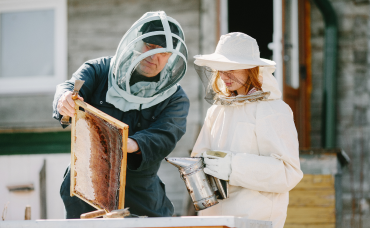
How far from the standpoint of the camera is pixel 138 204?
279 centimetres

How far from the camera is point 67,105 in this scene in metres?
2.45

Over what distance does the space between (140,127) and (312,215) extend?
279 centimetres

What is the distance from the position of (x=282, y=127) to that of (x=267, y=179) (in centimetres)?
31

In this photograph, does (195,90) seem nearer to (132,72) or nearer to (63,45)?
(63,45)

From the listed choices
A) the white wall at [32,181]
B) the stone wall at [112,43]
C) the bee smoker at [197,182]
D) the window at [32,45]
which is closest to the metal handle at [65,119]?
the bee smoker at [197,182]

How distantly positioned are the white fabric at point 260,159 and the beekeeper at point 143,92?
40 cm

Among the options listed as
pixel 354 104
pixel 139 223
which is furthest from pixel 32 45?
pixel 139 223

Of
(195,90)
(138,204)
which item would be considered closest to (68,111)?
(138,204)

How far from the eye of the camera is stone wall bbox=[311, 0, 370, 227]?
6129 millimetres

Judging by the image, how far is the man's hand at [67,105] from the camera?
243 cm

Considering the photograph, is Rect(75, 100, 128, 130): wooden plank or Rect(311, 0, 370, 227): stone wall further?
Rect(311, 0, 370, 227): stone wall

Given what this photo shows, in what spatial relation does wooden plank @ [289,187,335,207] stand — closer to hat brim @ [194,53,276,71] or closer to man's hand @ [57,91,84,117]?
hat brim @ [194,53,276,71]

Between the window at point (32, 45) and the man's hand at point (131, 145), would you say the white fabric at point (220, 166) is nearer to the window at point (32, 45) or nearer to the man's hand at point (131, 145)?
the man's hand at point (131, 145)

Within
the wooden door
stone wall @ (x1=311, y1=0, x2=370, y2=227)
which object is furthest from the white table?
stone wall @ (x1=311, y1=0, x2=370, y2=227)
